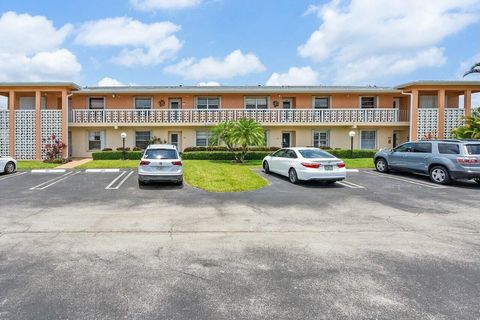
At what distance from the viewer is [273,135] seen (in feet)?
87.7

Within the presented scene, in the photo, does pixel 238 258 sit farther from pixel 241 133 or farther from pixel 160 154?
pixel 241 133

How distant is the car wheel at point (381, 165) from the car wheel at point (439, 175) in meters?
3.00

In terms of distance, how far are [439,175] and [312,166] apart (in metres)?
5.73

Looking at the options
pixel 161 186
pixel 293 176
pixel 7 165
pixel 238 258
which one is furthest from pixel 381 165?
pixel 7 165

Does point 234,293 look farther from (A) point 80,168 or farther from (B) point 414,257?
(A) point 80,168

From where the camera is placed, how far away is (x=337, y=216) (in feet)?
26.4

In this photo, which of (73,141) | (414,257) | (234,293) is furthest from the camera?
(73,141)

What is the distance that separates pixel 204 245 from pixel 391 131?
25.4 metres

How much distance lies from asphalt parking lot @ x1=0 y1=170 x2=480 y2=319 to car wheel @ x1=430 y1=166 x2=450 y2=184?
3.39 metres

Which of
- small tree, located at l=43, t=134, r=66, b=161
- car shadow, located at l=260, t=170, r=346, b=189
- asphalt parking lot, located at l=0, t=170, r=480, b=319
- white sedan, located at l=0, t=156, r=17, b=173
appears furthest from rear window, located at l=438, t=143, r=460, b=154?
small tree, located at l=43, t=134, r=66, b=161

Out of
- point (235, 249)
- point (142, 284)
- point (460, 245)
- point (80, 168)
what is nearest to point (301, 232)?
point (235, 249)

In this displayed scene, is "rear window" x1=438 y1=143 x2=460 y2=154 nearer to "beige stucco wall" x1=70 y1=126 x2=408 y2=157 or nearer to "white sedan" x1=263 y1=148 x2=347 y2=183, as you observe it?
"white sedan" x1=263 y1=148 x2=347 y2=183

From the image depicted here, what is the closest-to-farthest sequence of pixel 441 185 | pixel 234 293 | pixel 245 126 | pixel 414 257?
pixel 234 293 < pixel 414 257 < pixel 441 185 < pixel 245 126

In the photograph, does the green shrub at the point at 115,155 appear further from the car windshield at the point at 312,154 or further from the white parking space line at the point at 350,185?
the white parking space line at the point at 350,185
